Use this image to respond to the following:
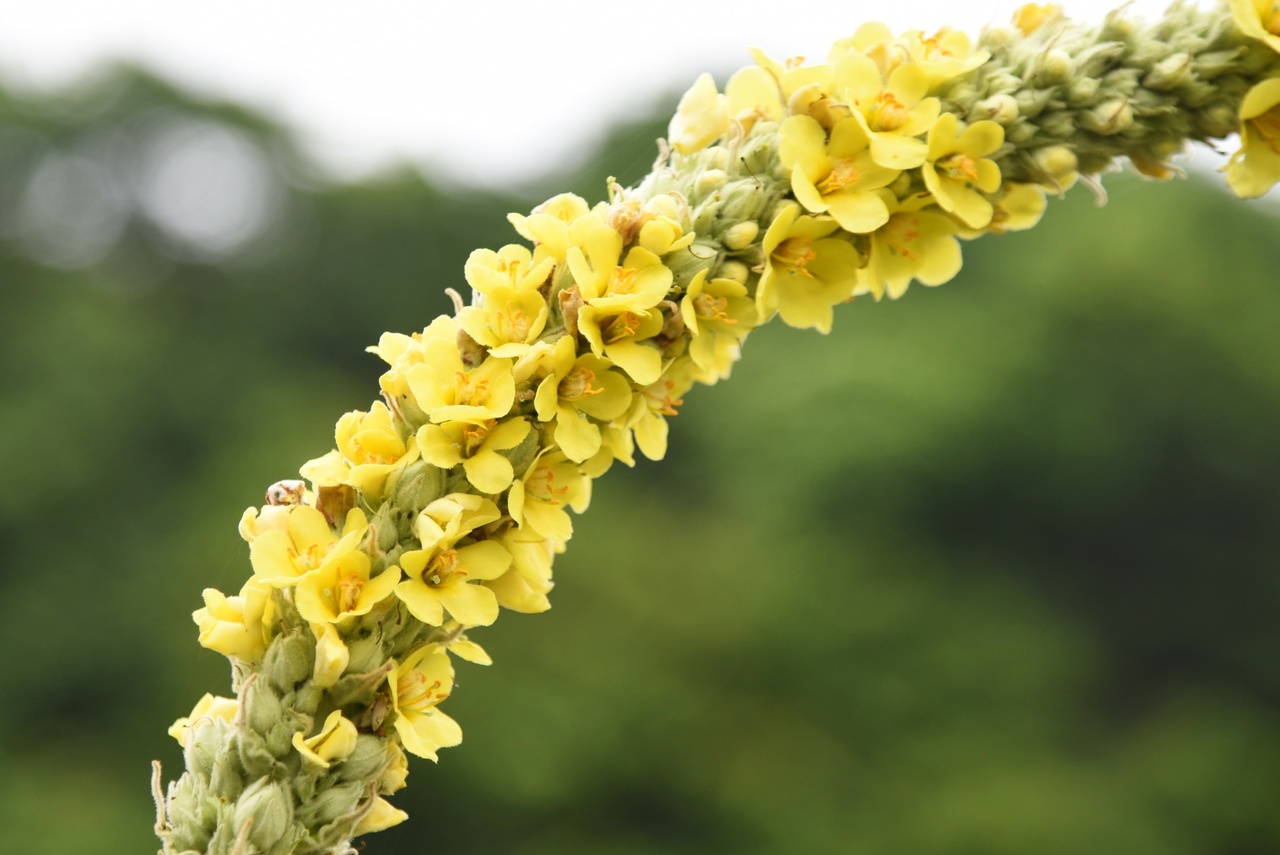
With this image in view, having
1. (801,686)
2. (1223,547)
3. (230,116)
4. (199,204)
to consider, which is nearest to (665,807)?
(801,686)

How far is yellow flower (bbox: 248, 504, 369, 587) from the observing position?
1.35 meters

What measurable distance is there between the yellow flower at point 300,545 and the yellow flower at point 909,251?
79cm

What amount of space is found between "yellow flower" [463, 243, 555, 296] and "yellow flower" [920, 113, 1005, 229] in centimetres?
51

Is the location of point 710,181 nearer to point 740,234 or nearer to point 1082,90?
point 740,234

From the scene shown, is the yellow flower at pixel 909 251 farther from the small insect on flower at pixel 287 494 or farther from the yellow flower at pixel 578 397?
the small insect on flower at pixel 287 494

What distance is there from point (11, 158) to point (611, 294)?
28.3m

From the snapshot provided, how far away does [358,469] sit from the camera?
4.56 ft

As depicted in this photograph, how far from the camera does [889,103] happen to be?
1.53 metres

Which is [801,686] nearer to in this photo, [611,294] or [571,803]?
[571,803]

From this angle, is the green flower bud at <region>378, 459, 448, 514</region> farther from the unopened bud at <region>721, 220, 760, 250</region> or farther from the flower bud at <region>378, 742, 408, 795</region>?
the unopened bud at <region>721, 220, 760, 250</region>

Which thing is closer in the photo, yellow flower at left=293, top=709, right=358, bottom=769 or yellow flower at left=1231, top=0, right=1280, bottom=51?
yellow flower at left=293, top=709, right=358, bottom=769

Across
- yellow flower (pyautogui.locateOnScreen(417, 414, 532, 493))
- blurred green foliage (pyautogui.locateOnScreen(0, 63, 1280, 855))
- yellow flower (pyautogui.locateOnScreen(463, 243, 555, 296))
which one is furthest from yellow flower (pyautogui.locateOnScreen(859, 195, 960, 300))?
blurred green foliage (pyautogui.locateOnScreen(0, 63, 1280, 855))

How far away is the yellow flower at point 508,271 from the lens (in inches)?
57.2

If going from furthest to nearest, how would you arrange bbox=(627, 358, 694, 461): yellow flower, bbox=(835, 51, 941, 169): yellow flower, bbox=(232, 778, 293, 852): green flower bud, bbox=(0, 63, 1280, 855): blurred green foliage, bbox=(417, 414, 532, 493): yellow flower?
bbox=(0, 63, 1280, 855): blurred green foliage
bbox=(627, 358, 694, 461): yellow flower
bbox=(835, 51, 941, 169): yellow flower
bbox=(417, 414, 532, 493): yellow flower
bbox=(232, 778, 293, 852): green flower bud
